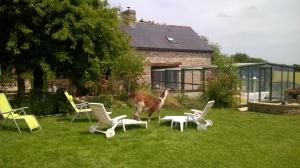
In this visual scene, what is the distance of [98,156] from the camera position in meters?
7.50

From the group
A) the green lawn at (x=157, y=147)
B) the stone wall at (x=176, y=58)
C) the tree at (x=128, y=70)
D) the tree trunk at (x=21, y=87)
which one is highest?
the stone wall at (x=176, y=58)

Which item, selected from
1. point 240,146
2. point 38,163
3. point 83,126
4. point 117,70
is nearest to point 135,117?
point 83,126

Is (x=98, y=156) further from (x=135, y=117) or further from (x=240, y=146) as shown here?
(x=135, y=117)

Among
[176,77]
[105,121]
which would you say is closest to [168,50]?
[176,77]

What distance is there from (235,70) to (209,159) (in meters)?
10.9

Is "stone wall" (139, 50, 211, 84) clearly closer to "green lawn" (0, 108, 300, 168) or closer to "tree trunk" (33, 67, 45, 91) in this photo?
"tree trunk" (33, 67, 45, 91)

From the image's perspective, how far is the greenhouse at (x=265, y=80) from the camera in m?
19.6

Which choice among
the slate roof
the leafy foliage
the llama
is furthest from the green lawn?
the slate roof

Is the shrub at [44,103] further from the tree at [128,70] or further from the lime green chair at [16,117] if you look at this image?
the tree at [128,70]

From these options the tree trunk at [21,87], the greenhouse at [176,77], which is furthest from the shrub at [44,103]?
the greenhouse at [176,77]

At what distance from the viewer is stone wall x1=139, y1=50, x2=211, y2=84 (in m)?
28.4

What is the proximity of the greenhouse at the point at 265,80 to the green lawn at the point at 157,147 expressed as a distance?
26.9 feet

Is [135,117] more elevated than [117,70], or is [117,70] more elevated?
[117,70]

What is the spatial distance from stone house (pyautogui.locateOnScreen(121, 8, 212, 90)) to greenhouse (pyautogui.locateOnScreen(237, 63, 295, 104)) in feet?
19.4
